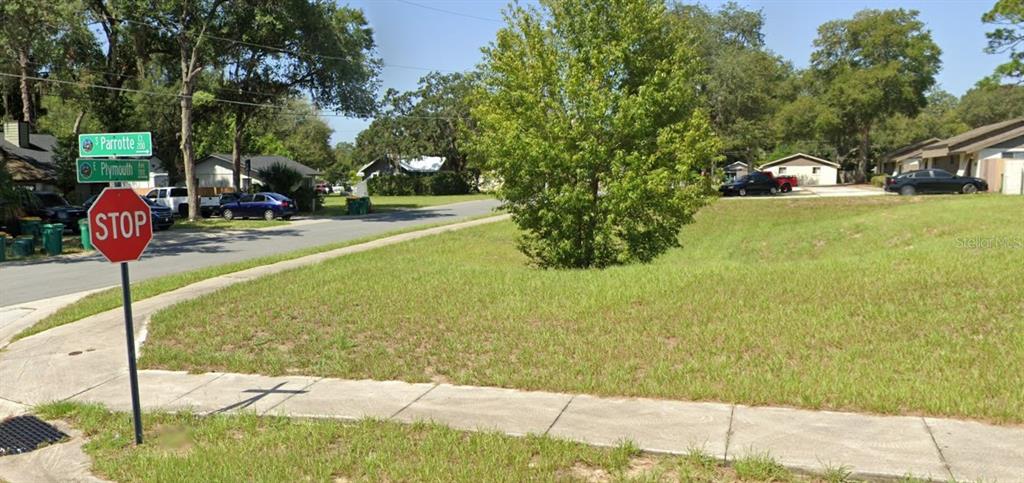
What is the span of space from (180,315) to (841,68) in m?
62.0

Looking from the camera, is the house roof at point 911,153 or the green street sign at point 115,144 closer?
the green street sign at point 115,144

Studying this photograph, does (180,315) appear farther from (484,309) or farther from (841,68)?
(841,68)

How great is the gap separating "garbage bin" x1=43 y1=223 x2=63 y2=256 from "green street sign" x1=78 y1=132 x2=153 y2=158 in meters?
15.8

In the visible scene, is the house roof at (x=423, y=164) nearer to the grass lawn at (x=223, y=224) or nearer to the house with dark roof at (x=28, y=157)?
the house with dark roof at (x=28, y=157)

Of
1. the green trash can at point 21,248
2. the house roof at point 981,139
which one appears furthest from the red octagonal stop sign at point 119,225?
the house roof at point 981,139

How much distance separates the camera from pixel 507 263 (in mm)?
17391

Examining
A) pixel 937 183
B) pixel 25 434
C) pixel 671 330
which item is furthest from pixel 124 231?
pixel 937 183

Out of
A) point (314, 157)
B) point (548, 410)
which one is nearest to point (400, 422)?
point (548, 410)

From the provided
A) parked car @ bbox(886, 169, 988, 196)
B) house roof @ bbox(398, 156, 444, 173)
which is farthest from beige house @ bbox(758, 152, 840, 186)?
house roof @ bbox(398, 156, 444, 173)

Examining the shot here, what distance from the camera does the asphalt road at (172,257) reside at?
15.0 meters

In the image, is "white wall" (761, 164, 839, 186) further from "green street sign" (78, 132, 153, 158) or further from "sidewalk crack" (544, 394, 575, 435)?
"sidewalk crack" (544, 394, 575, 435)

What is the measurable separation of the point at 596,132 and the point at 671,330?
690 centimetres

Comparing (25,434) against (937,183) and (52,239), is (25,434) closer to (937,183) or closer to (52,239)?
(52,239)

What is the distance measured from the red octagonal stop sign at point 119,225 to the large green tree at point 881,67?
59.6 meters
